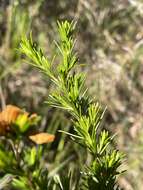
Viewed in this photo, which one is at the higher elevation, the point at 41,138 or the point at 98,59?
the point at 98,59

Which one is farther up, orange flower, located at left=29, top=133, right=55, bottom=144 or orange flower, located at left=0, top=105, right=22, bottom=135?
orange flower, located at left=0, top=105, right=22, bottom=135

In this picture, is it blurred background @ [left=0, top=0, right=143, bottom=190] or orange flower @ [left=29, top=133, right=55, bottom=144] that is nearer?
orange flower @ [left=29, top=133, right=55, bottom=144]

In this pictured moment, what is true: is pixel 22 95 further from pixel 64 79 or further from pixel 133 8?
pixel 64 79

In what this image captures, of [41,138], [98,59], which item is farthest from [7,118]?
[98,59]

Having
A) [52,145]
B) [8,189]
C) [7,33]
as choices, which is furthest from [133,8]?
[8,189]

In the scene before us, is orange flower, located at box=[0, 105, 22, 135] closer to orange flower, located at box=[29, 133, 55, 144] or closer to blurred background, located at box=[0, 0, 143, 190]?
orange flower, located at box=[29, 133, 55, 144]

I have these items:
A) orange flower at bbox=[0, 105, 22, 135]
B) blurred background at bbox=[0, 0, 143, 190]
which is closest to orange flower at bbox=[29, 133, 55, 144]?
orange flower at bbox=[0, 105, 22, 135]

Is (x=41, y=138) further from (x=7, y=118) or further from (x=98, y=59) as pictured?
(x=98, y=59)

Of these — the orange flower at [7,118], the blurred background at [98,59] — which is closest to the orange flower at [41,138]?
the orange flower at [7,118]

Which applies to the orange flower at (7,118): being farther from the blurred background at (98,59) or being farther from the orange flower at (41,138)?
the blurred background at (98,59)
